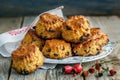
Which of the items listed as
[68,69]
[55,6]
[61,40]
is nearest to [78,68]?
[68,69]

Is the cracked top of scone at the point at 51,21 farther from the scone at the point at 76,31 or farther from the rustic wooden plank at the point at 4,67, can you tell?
the rustic wooden plank at the point at 4,67

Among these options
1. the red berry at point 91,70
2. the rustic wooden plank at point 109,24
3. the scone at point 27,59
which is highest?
the rustic wooden plank at point 109,24

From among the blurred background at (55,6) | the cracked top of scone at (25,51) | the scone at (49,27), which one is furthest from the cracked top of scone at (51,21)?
the blurred background at (55,6)

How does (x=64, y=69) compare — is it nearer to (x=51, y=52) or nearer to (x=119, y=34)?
(x=51, y=52)

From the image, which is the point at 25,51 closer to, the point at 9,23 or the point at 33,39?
the point at 33,39

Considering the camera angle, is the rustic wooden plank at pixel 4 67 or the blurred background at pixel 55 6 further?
the blurred background at pixel 55 6

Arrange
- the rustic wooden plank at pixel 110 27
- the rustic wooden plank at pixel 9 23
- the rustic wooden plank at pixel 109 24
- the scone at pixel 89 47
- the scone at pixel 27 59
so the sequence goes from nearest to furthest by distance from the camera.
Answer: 1. the scone at pixel 27 59
2. the scone at pixel 89 47
3. the rustic wooden plank at pixel 110 27
4. the rustic wooden plank at pixel 109 24
5. the rustic wooden plank at pixel 9 23

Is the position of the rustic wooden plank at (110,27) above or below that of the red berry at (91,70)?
above
